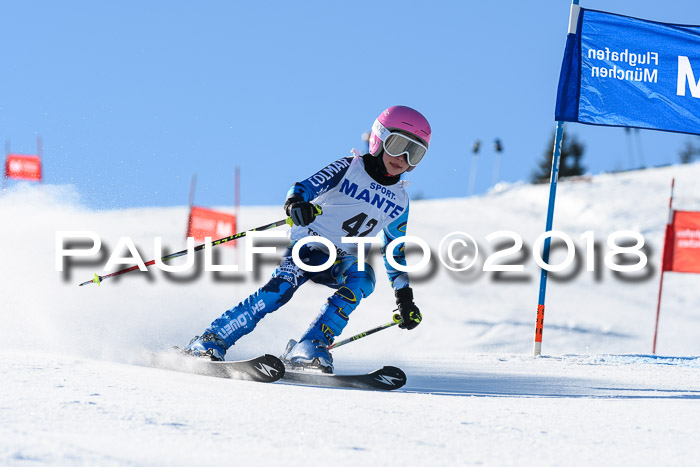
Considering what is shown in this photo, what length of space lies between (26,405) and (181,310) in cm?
427

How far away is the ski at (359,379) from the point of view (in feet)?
12.9

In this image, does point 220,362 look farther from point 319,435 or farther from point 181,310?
point 181,310

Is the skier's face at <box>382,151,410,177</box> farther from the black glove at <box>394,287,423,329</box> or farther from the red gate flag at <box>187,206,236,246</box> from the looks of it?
the red gate flag at <box>187,206,236,246</box>

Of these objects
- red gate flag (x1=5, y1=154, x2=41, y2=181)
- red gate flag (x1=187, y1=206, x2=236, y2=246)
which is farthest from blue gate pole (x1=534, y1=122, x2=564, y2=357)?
red gate flag (x1=5, y1=154, x2=41, y2=181)

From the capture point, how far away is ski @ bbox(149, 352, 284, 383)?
12.4ft

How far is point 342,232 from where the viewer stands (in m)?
4.57

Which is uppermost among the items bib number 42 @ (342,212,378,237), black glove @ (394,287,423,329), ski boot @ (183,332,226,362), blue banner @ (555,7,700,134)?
blue banner @ (555,7,700,134)

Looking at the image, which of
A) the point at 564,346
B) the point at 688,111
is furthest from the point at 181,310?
the point at 564,346

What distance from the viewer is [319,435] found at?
7.40ft

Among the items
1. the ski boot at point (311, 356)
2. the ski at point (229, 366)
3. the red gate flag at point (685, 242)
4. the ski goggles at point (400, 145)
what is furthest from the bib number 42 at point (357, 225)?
the red gate flag at point (685, 242)

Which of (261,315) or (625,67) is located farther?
(625,67)

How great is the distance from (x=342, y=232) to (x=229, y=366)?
3.60 ft

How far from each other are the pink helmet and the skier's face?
0.24 feet

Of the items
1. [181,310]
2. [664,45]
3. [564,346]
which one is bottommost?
[564,346]
